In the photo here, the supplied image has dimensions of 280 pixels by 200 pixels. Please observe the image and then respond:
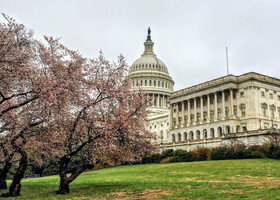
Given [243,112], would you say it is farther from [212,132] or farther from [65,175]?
[65,175]

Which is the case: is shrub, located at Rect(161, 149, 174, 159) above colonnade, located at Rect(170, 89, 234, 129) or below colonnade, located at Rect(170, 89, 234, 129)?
below

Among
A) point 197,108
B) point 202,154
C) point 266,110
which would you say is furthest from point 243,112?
point 202,154

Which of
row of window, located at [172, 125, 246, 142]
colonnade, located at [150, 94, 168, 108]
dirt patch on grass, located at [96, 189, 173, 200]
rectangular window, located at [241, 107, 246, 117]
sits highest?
colonnade, located at [150, 94, 168, 108]

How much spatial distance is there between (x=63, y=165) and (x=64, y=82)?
7087mm

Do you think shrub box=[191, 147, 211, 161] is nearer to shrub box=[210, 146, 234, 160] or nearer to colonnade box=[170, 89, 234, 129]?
shrub box=[210, 146, 234, 160]

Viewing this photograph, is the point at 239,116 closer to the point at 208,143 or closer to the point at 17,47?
the point at 208,143

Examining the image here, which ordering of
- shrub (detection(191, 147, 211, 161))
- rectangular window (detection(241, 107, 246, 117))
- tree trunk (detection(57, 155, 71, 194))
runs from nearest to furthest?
tree trunk (detection(57, 155, 71, 194)), shrub (detection(191, 147, 211, 161)), rectangular window (detection(241, 107, 246, 117))

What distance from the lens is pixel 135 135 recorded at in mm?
25375

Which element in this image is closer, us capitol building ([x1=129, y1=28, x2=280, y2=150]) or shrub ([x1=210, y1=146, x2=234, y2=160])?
shrub ([x1=210, y1=146, x2=234, y2=160])

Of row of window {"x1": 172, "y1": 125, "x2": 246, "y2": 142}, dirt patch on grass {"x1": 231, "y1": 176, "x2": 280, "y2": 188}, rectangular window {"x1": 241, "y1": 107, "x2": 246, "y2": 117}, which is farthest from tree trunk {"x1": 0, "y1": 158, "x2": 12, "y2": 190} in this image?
rectangular window {"x1": 241, "y1": 107, "x2": 246, "y2": 117}

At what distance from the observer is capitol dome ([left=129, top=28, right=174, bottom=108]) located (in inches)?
5761

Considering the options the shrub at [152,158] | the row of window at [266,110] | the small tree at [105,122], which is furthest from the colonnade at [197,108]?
the small tree at [105,122]

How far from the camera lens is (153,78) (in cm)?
14962

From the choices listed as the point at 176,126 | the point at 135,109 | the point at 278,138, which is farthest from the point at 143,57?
the point at 135,109
